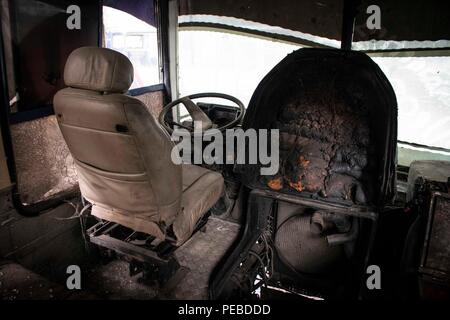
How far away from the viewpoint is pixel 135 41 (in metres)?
3.33

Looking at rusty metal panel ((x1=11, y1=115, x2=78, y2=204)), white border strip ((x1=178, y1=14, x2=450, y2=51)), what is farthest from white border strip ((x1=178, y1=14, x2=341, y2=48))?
rusty metal panel ((x1=11, y1=115, x2=78, y2=204))

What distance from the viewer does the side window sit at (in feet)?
9.76

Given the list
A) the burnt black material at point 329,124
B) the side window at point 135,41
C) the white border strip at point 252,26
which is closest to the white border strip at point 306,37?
the white border strip at point 252,26

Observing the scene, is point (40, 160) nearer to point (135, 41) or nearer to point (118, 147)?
point (118, 147)

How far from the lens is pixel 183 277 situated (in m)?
2.21

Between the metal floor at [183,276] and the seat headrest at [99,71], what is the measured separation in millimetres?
1290

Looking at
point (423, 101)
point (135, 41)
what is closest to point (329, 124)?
point (423, 101)

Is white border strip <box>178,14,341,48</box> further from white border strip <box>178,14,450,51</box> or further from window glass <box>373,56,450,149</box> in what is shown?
window glass <box>373,56,450,149</box>

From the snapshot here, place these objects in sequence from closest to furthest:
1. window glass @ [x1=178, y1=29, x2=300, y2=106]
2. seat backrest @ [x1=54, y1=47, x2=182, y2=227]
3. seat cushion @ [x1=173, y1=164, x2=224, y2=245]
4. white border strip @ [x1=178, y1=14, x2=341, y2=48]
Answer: seat backrest @ [x1=54, y1=47, x2=182, y2=227]
seat cushion @ [x1=173, y1=164, x2=224, y2=245]
white border strip @ [x1=178, y1=14, x2=341, y2=48]
window glass @ [x1=178, y1=29, x2=300, y2=106]

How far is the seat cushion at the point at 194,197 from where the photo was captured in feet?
6.15

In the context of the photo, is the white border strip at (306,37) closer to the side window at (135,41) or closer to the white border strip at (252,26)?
the white border strip at (252,26)

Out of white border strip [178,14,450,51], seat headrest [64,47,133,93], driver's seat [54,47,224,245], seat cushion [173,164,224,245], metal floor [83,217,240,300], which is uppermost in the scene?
white border strip [178,14,450,51]
